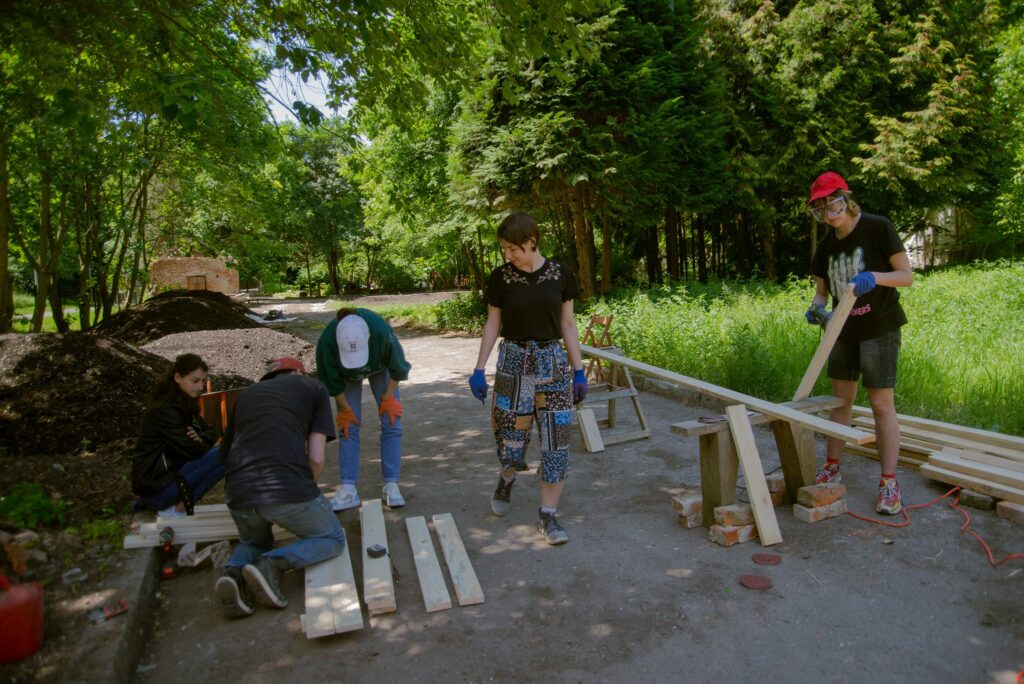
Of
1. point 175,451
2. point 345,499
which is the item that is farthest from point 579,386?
point 175,451

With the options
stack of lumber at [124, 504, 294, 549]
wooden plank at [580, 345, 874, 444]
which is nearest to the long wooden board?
stack of lumber at [124, 504, 294, 549]

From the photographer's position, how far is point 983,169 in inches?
752

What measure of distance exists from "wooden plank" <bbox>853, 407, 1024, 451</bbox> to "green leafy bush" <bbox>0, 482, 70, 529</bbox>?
5.91 meters

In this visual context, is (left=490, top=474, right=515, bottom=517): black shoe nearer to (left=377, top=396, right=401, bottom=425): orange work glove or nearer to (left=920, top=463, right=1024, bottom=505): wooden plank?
(left=377, top=396, right=401, bottom=425): orange work glove

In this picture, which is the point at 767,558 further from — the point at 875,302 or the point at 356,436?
the point at 356,436

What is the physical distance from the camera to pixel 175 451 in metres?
4.33

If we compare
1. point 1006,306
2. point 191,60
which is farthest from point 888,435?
point 1006,306

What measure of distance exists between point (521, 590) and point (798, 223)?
2111cm

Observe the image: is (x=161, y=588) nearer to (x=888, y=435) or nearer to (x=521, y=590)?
(x=521, y=590)

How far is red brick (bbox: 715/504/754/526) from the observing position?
3.90 meters

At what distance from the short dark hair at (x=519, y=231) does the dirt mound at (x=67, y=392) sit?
4435 mm

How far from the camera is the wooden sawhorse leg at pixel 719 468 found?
3990 millimetres

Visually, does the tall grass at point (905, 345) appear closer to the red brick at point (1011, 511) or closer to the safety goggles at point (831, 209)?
the red brick at point (1011, 511)

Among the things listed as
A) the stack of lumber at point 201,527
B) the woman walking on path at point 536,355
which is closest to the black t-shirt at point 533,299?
the woman walking on path at point 536,355
